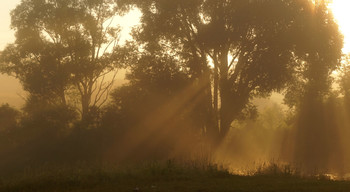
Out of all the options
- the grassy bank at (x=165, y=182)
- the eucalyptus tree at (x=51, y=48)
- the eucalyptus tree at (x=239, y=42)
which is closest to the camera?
the grassy bank at (x=165, y=182)

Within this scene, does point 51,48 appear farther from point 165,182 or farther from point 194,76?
point 165,182

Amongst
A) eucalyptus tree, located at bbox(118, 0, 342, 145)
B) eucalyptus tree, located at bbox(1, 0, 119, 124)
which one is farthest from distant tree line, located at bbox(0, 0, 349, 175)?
eucalyptus tree, located at bbox(1, 0, 119, 124)

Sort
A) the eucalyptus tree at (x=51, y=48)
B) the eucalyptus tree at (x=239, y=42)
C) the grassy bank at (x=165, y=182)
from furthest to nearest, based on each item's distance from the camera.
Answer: the eucalyptus tree at (x=51, y=48) < the eucalyptus tree at (x=239, y=42) < the grassy bank at (x=165, y=182)

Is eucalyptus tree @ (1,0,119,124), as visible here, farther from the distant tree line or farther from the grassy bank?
the grassy bank

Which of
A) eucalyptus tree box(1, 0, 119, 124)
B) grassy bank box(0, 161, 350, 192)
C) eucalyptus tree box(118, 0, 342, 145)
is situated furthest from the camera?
eucalyptus tree box(1, 0, 119, 124)

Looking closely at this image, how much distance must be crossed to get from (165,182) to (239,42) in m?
19.2

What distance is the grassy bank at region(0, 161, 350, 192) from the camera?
40.4 ft

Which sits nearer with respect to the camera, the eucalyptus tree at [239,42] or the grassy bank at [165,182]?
the grassy bank at [165,182]

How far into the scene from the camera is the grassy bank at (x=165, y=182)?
12305 mm

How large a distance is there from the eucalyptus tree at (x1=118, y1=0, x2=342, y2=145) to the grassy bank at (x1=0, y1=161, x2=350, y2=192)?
15.1 m

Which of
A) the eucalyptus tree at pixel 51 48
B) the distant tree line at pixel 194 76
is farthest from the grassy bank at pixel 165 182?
the eucalyptus tree at pixel 51 48

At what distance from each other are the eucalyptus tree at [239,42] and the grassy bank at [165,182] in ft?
49.6

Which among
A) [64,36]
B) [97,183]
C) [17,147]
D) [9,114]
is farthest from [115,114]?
[97,183]

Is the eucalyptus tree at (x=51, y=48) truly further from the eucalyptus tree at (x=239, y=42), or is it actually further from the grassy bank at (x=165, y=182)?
the grassy bank at (x=165, y=182)
